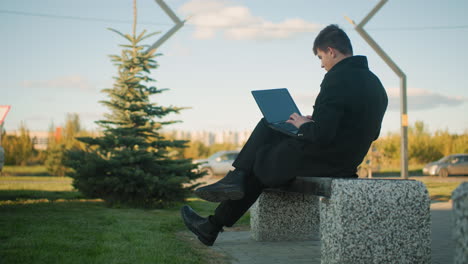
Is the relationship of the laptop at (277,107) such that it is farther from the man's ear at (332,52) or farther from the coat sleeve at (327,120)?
the man's ear at (332,52)

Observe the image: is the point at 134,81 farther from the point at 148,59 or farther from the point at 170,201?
the point at 170,201

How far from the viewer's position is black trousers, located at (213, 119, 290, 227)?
12.0 feet

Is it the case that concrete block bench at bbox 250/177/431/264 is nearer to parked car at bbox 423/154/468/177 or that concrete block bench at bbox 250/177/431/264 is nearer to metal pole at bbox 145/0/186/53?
metal pole at bbox 145/0/186/53

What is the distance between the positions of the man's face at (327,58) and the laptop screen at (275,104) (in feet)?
1.57

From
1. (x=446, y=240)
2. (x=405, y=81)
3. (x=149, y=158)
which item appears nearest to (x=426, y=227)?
(x=446, y=240)

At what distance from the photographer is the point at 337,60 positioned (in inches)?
147

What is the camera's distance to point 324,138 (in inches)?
129

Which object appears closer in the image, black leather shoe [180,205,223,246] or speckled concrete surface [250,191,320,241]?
black leather shoe [180,205,223,246]

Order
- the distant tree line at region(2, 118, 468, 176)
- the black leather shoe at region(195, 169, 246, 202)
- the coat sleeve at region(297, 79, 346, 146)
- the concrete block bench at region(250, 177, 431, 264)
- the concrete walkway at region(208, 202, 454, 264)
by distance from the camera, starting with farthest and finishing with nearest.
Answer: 1. the distant tree line at region(2, 118, 468, 176)
2. the concrete walkway at region(208, 202, 454, 264)
3. the black leather shoe at region(195, 169, 246, 202)
4. the coat sleeve at region(297, 79, 346, 146)
5. the concrete block bench at region(250, 177, 431, 264)

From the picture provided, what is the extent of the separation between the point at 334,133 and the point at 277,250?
160cm

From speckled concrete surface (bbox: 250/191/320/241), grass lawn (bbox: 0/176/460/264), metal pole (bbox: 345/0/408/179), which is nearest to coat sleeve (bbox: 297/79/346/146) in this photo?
grass lawn (bbox: 0/176/460/264)

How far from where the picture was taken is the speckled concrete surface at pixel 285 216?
4.80 metres

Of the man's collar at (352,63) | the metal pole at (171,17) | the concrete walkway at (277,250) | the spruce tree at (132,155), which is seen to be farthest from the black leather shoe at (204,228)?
the metal pole at (171,17)

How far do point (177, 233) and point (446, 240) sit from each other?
121 inches
